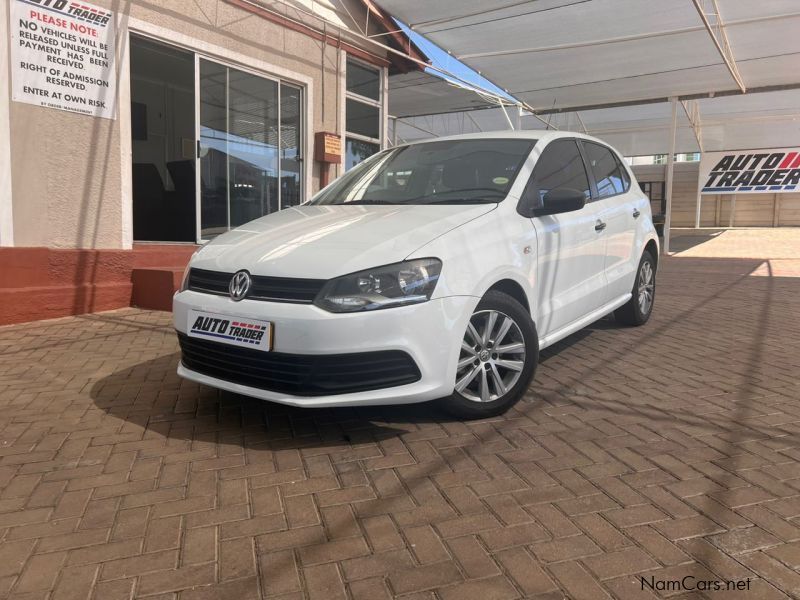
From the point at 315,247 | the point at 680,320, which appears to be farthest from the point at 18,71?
the point at 680,320

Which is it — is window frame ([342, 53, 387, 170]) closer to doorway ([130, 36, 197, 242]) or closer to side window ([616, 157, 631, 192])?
doorway ([130, 36, 197, 242])

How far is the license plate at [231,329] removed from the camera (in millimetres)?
2881

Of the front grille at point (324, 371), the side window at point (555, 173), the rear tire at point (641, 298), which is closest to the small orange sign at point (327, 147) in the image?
the rear tire at point (641, 298)

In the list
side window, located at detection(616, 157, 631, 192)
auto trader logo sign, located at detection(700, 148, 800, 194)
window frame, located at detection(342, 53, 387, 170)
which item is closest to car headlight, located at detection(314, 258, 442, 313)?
side window, located at detection(616, 157, 631, 192)

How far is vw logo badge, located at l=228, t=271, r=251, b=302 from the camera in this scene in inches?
118

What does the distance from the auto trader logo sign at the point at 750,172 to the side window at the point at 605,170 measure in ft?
96.1

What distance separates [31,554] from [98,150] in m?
5.16

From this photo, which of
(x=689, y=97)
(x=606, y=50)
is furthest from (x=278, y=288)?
(x=689, y=97)

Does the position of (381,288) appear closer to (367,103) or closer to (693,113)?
(367,103)

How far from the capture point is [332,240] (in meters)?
3.12

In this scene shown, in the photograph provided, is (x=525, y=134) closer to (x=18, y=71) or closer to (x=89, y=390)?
(x=89, y=390)

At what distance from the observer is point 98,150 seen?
6.33 metres
